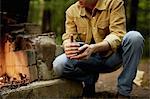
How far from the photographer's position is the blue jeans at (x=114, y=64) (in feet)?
13.5

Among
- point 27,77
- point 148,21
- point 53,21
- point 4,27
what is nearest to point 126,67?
point 27,77

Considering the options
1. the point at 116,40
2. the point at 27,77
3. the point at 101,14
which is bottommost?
the point at 27,77

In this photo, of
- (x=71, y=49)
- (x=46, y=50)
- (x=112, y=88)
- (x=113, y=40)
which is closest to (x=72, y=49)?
(x=71, y=49)

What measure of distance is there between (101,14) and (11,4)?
1.60m

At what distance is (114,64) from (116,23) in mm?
426

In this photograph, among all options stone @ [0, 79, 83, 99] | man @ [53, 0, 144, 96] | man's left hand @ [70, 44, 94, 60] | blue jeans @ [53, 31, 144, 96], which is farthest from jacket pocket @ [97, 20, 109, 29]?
stone @ [0, 79, 83, 99]

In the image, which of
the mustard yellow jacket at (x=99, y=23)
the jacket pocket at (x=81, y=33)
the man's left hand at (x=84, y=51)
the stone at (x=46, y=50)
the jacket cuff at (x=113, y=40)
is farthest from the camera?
the stone at (x=46, y=50)

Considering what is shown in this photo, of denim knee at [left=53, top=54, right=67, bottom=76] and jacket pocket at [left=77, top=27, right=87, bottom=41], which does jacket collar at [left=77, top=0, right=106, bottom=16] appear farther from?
denim knee at [left=53, top=54, right=67, bottom=76]

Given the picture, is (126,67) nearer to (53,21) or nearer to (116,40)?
(116,40)

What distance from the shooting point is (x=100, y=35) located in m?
4.31

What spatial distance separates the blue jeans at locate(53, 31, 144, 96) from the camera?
4109 millimetres

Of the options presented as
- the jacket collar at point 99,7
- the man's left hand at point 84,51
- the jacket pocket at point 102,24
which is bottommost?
the man's left hand at point 84,51

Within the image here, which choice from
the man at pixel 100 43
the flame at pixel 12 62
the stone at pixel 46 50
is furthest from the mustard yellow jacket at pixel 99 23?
the flame at pixel 12 62

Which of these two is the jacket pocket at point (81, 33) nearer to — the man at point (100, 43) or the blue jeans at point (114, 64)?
the man at point (100, 43)
